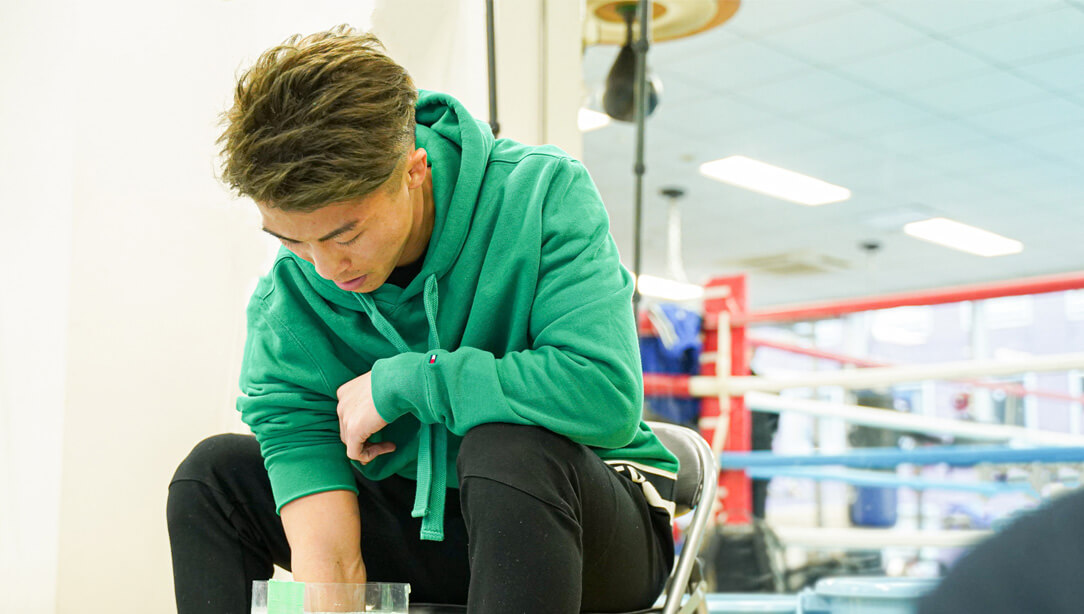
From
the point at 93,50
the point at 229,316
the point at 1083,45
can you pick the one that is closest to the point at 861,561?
the point at 1083,45

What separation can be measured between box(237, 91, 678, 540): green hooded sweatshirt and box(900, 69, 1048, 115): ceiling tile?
4711 millimetres

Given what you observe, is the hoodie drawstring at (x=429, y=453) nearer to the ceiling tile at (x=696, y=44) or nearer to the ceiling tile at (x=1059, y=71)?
the ceiling tile at (x=696, y=44)

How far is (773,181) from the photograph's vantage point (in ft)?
23.1

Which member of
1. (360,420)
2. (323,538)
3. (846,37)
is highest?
(846,37)

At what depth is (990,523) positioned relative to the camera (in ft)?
1.06

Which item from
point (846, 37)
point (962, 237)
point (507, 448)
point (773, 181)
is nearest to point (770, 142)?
point (773, 181)

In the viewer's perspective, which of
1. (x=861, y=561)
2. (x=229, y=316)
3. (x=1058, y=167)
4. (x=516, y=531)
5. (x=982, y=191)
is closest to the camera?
(x=516, y=531)

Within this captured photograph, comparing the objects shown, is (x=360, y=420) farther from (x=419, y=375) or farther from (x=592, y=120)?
(x=592, y=120)

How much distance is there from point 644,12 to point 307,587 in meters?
1.10

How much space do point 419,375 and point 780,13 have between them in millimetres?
A: 4007

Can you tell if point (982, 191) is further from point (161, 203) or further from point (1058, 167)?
point (161, 203)

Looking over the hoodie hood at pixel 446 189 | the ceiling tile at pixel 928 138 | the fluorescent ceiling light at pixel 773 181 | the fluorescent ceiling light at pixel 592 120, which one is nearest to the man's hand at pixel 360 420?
the hoodie hood at pixel 446 189

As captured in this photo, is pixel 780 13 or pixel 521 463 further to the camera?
pixel 780 13

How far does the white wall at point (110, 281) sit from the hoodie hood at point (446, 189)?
328mm
